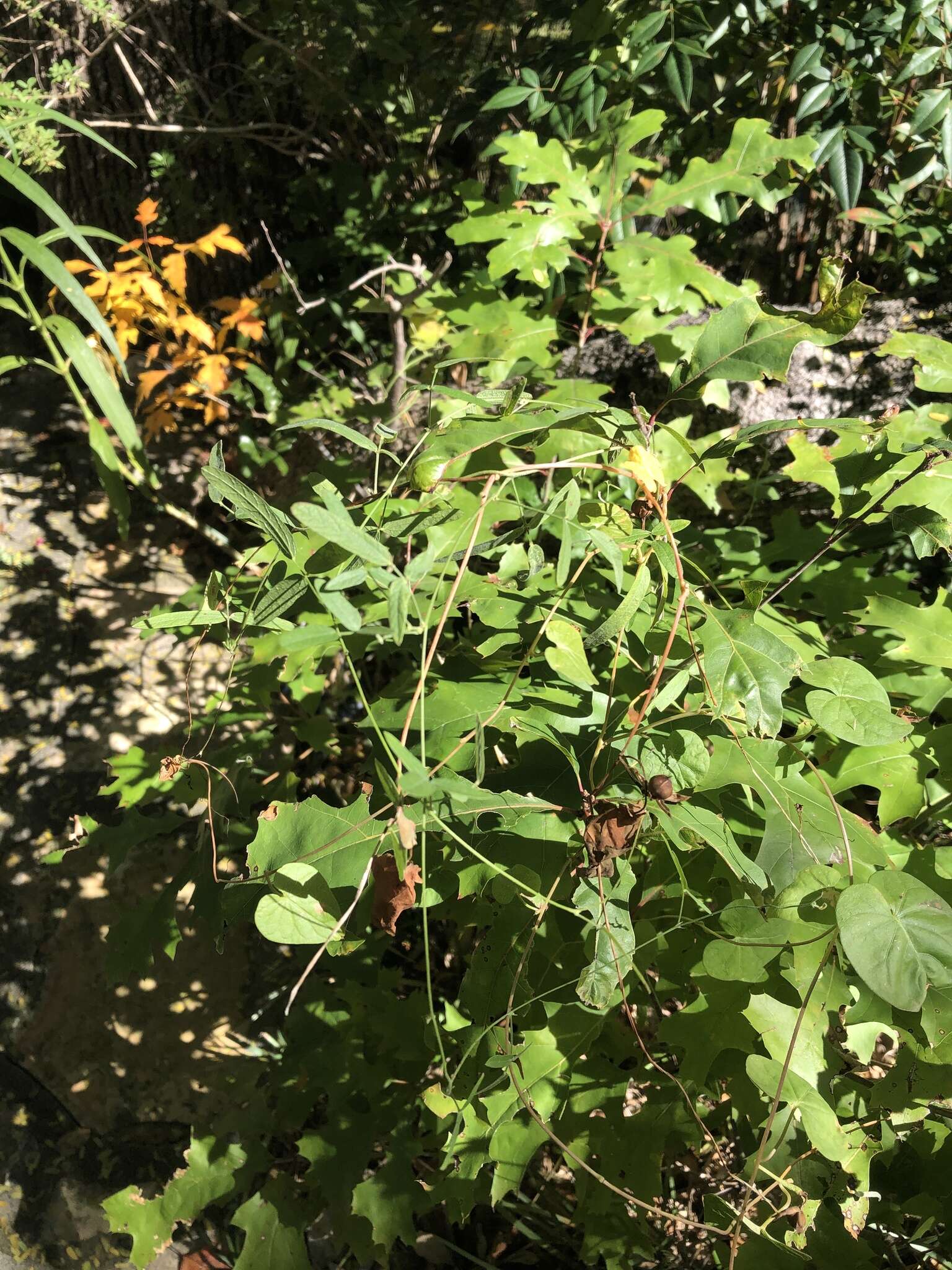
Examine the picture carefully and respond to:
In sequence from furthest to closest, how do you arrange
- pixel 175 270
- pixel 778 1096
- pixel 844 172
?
pixel 175 270, pixel 844 172, pixel 778 1096

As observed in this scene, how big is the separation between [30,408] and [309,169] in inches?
49.0

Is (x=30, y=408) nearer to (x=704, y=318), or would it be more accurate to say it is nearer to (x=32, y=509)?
(x=32, y=509)

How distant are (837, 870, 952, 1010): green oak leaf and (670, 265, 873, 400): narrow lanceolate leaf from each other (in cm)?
55

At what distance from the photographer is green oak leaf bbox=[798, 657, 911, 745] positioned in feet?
3.10

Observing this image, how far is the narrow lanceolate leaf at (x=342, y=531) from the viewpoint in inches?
27.6

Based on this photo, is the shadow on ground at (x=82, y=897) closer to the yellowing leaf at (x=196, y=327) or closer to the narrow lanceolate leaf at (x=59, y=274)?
the yellowing leaf at (x=196, y=327)

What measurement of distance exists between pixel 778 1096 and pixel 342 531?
711 mm

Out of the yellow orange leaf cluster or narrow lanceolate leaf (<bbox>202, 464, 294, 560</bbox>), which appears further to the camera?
the yellow orange leaf cluster

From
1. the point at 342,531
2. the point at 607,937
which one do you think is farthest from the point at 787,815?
the point at 342,531

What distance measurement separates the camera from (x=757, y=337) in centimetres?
90

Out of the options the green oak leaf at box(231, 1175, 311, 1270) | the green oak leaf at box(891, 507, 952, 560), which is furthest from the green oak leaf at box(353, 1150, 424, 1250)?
the green oak leaf at box(891, 507, 952, 560)

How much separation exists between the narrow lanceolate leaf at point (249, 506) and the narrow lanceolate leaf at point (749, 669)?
1.57ft

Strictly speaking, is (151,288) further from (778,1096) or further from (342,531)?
(778,1096)

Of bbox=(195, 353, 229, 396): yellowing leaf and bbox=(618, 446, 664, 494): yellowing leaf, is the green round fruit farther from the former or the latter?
bbox=(195, 353, 229, 396): yellowing leaf
